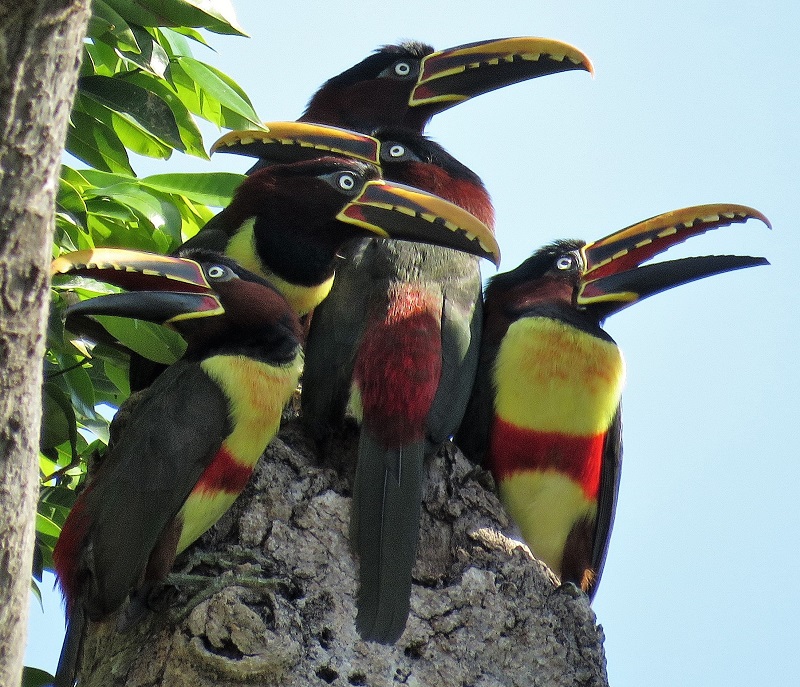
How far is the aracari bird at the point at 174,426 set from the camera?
3.39 meters

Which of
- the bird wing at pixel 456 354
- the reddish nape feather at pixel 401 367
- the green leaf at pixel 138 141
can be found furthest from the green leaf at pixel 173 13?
the bird wing at pixel 456 354

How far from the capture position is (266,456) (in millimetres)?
3771

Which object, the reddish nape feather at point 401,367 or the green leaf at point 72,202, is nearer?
the reddish nape feather at point 401,367

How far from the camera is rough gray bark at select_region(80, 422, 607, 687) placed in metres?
3.20

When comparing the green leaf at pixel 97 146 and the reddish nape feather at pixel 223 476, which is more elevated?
the green leaf at pixel 97 146

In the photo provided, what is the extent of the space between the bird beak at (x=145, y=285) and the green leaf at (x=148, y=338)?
6 cm

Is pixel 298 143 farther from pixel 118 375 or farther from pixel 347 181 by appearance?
pixel 118 375

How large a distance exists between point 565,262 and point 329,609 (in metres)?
1.54

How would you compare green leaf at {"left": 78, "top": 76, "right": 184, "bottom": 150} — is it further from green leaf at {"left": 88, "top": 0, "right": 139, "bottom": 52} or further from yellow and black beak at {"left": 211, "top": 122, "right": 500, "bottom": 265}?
yellow and black beak at {"left": 211, "top": 122, "right": 500, "bottom": 265}

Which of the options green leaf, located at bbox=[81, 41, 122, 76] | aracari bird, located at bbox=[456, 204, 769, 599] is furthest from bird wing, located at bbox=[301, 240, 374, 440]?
green leaf, located at bbox=[81, 41, 122, 76]

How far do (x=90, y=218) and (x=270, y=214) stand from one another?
597mm

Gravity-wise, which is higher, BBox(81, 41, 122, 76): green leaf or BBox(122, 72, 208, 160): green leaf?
BBox(81, 41, 122, 76): green leaf

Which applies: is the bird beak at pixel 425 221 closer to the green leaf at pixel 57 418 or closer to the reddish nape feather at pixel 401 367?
the reddish nape feather at pixel 401 367

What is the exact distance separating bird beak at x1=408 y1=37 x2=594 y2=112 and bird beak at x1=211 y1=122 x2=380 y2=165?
0.71 meters
